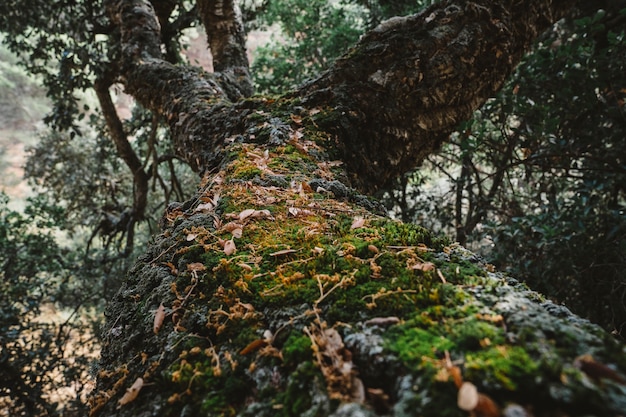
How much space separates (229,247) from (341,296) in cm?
47

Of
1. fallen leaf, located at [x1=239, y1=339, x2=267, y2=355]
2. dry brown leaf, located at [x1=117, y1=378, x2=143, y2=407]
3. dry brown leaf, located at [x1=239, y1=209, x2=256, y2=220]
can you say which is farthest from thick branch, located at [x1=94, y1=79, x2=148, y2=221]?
fallen leaf, located at [x1=239, y1=339, x2=267, y2=355]

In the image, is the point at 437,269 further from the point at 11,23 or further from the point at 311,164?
the point at 11,23

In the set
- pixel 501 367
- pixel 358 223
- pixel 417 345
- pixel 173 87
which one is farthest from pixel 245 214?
pixel 173 87

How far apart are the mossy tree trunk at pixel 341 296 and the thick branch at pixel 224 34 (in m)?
1.67

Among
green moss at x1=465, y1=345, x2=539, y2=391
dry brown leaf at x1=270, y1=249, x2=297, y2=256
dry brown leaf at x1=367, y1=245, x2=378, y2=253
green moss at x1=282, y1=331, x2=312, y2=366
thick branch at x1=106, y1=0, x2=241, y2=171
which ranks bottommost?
green moss at x1=465, y1=345, x2=539, y2=391

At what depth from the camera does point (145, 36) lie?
3518 millimetres

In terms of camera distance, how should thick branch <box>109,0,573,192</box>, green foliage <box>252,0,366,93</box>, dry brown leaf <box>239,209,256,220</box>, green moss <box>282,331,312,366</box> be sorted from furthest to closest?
green foliage <box>252,0,366,93</box>, thick branch <box>109,0,573,192</box>, dry brown leaf <box>239,209,256,220</box>, green moss <box>282,331,312,366</box>

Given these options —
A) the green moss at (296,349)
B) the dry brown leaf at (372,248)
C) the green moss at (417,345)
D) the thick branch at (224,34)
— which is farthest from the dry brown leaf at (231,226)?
the thick branch at (224,34)

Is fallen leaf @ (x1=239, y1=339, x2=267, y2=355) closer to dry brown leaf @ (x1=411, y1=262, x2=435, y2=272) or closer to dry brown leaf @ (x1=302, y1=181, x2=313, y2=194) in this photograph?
dry brown leaf @ (x1=411, y1=262, x2=435, y2=272)

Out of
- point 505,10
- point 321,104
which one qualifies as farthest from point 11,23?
point 505,10

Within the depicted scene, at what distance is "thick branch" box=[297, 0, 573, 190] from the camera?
7.46 feet

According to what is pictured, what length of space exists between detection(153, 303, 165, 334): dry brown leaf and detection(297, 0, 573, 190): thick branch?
4.49ft

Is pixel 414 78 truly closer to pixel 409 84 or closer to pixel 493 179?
pixel 409 84

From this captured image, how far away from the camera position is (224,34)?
12.5 feet
